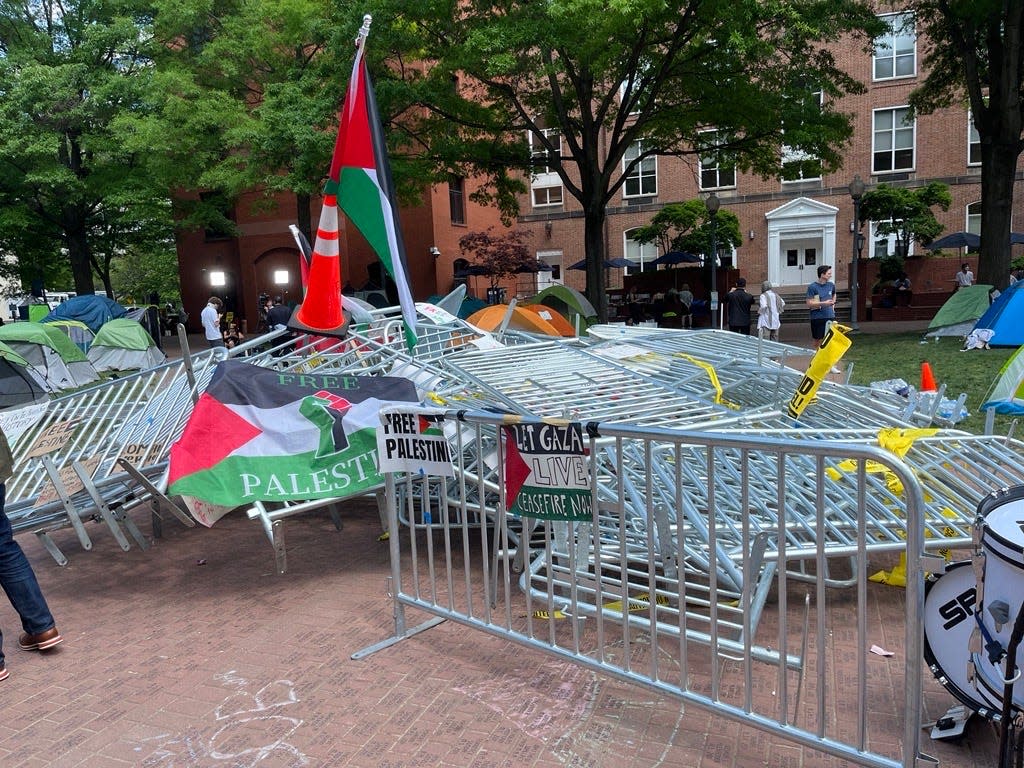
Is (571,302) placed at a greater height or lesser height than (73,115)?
lesser

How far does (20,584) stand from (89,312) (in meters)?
17.7

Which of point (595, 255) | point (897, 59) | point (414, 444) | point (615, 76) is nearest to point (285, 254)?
point (595, 255)

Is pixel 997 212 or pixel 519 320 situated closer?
pixel 519 320

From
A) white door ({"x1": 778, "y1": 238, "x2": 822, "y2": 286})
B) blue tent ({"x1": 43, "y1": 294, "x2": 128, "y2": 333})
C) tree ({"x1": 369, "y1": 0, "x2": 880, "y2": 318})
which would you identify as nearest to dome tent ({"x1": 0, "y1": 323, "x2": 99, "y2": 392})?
blue tent ({"x1": 43, "y1": 294, "x2": 128, "y2": 333})

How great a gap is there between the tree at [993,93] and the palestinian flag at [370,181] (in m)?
16.1

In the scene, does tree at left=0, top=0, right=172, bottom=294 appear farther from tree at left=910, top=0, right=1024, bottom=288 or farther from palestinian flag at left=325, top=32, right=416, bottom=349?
tree at left=910, top=0, right=1024, bottom=288

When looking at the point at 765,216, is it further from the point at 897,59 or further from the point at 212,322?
the point at 212,322

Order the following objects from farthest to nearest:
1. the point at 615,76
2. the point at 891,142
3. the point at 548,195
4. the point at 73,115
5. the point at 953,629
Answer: the point at 548,195 → the point at 891,142 → the point at 73,115 → the point at 615,76 → the point at 953,629

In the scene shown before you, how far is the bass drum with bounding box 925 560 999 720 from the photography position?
2.69 meters

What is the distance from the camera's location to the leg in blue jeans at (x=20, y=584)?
3986 mm

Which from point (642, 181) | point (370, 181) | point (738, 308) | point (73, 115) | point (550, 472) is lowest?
point (738, 308)

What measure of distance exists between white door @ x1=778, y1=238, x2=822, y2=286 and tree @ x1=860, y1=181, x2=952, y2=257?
4.35 m

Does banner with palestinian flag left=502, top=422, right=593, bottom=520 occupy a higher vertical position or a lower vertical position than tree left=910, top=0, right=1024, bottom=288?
lower

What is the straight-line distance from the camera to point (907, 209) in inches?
1148
